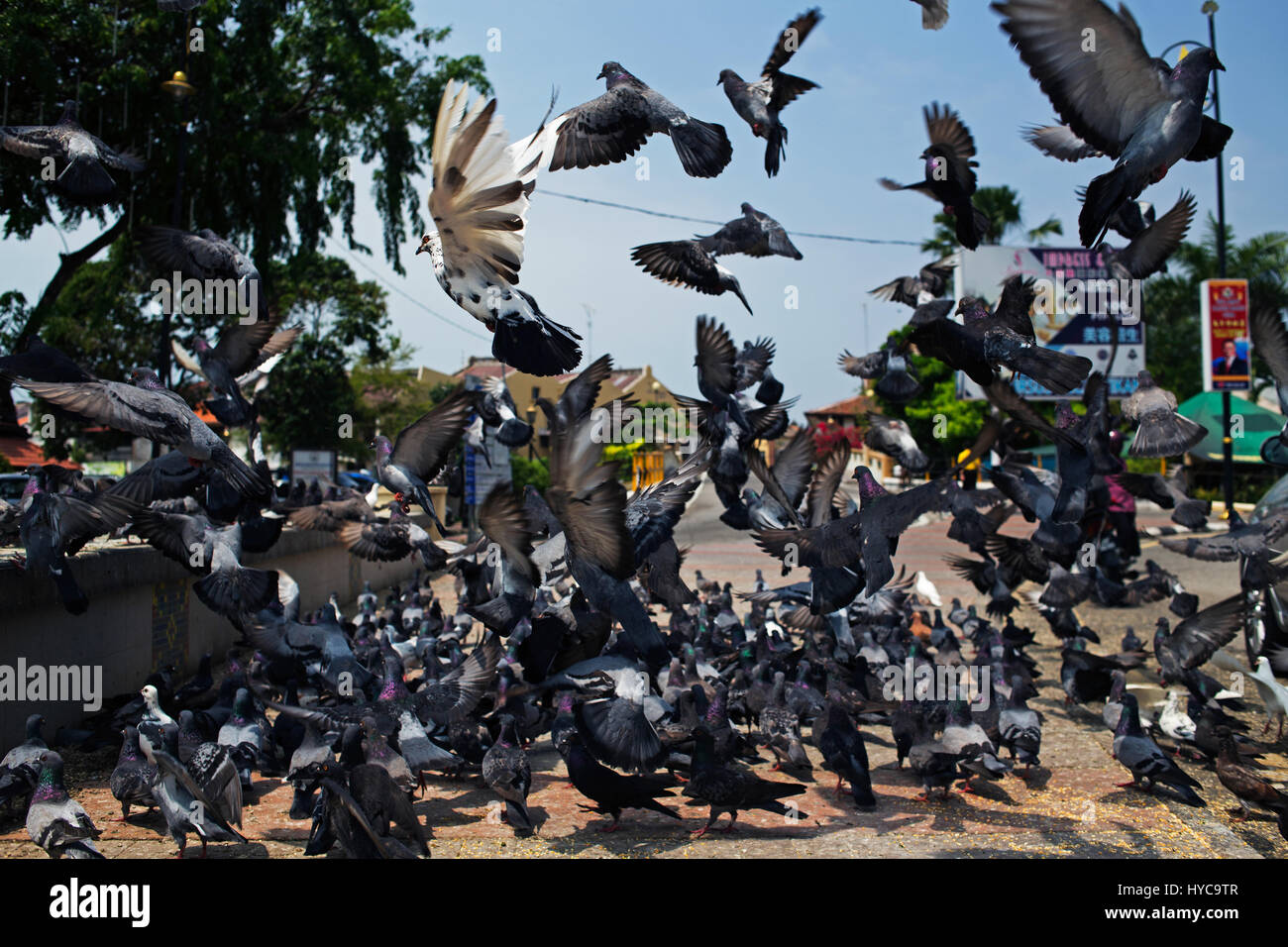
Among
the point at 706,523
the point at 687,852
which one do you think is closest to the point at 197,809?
the point at 687,852

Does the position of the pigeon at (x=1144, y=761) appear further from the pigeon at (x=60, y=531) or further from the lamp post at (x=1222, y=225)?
the lamp post at (x=1222, y=225)

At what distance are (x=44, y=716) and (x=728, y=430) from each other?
545 centimetres

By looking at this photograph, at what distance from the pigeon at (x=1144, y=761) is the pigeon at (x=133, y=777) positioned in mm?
5976

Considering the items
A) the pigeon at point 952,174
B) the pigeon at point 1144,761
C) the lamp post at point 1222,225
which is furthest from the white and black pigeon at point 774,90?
the lamp post at point 1222,225

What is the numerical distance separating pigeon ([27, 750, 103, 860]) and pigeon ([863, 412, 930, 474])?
7.04 meters

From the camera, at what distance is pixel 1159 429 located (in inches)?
313

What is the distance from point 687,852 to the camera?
17.5ft

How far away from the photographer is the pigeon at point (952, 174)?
5.16 m

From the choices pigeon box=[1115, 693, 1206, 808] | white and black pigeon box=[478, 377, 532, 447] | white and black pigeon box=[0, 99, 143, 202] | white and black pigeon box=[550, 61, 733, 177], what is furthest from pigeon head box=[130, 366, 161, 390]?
pigeon box=[1115, 693, 1206, 808]

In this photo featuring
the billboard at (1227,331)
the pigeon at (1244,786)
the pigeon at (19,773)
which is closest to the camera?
the pigeon at (19,773)

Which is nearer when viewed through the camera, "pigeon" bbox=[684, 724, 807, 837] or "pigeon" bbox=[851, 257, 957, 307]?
"pigeon" bbox=[684, 724, 807, 837]

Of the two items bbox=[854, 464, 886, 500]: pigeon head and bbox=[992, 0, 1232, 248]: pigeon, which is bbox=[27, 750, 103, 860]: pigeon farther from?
bbox=[992, 0, 1232, 248]: pigeon

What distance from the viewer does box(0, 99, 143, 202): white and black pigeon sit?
272 inches

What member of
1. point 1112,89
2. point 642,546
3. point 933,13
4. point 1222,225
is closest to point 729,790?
point 642,546
